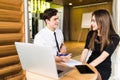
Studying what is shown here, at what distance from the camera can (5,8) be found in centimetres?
210

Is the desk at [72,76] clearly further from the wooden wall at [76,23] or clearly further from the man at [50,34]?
the wooden wall at [76,23]

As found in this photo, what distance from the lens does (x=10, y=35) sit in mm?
2164

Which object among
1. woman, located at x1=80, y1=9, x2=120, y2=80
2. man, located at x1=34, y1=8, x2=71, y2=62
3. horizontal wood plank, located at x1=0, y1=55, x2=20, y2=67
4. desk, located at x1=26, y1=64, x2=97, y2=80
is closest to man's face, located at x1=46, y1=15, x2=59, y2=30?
man, located at x1=34, y1=8, x2=71, y2=62

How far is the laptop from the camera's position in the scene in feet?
2.89

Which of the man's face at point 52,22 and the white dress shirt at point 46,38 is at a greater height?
the man's face at point 52,22

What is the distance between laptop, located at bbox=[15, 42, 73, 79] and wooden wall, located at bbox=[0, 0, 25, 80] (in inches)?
42.2

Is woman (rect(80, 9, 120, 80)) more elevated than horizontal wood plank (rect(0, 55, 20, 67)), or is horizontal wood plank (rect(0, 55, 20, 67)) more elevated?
woman (rect(80, 9, 120, 80))

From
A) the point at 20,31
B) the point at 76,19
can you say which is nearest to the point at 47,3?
the point at 76,19

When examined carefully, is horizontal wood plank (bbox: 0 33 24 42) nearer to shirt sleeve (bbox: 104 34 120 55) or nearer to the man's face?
the man's face

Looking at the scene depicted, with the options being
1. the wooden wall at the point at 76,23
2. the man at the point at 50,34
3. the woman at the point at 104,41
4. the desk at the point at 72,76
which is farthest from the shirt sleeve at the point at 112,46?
the wooden wall at the point at 76,23

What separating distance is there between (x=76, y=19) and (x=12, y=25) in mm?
9374

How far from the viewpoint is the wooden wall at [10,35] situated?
2074 millimetres

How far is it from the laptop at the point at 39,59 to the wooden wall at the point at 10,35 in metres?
1.07

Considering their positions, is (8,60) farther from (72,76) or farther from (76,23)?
(76,23)
